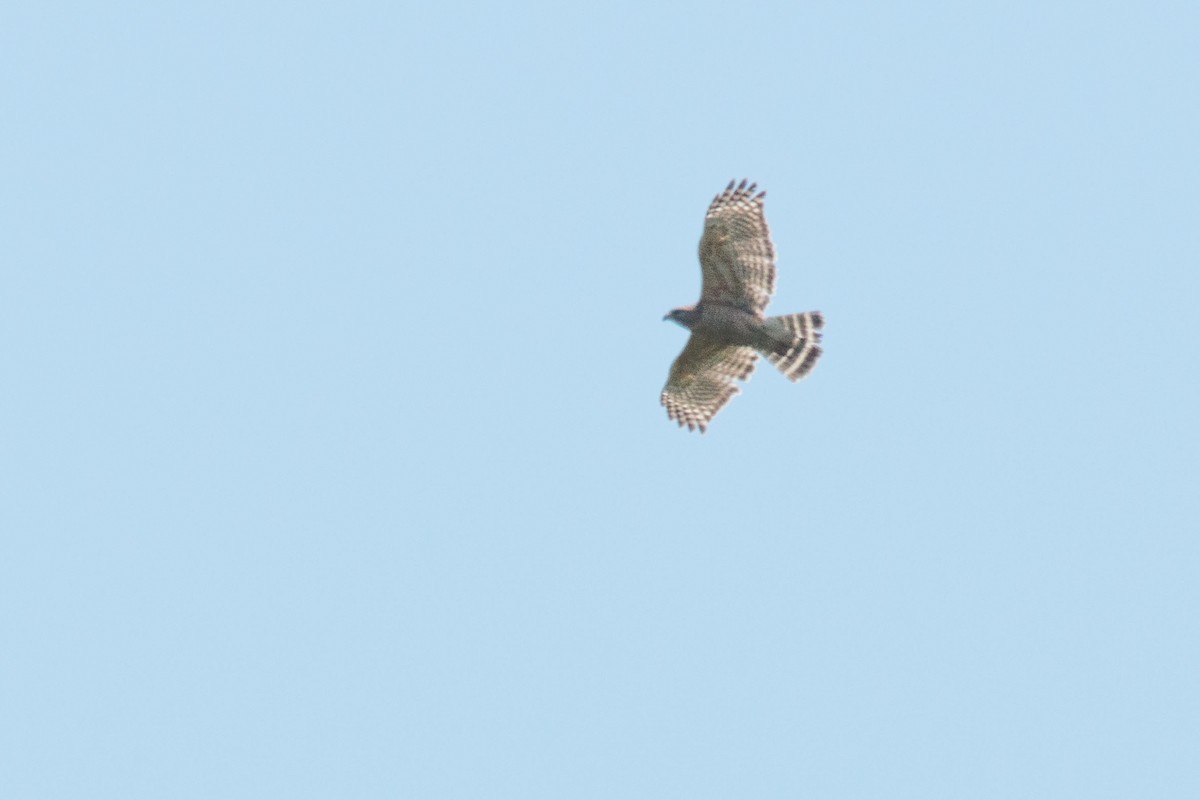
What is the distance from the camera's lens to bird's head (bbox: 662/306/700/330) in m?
23.6

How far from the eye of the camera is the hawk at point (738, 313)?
2298 centimetres

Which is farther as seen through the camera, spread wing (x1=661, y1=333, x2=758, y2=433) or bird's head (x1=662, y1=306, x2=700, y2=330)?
spread wing (x1=661, y1=333, x2=758, y2=433)

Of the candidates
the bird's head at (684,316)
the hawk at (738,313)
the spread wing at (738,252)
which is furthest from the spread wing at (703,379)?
the spread wing at (738,252)

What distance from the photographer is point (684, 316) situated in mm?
23578

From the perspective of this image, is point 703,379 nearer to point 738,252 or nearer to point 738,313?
point 738,313

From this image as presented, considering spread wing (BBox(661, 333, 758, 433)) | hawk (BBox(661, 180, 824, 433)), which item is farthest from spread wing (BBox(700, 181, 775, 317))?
spread wing (BBox(661, 333, 758, 433))

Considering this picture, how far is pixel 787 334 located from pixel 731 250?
3.63ft

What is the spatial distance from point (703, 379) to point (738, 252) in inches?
74.8

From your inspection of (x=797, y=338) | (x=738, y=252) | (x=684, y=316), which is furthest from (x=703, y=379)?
(x=738, y=252)

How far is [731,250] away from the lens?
23.1 m

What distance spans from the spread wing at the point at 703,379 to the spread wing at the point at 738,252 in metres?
0.81

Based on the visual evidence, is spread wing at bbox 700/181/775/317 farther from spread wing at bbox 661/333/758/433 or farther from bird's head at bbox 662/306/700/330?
spread wing at bbox 661/333/758/433

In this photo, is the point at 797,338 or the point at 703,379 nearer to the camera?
the point at 797,338

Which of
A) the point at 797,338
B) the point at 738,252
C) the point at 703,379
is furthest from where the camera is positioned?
the point at 703,379
